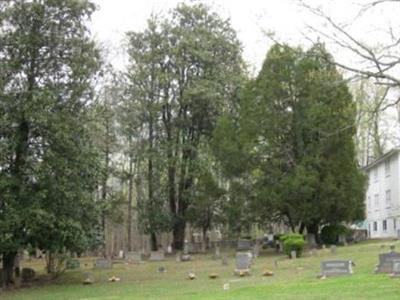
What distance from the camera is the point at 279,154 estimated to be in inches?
1688

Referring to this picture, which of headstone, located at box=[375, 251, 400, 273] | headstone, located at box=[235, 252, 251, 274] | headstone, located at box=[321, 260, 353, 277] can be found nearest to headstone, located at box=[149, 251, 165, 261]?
headstone, located at box=[235, 252, 251, 274]

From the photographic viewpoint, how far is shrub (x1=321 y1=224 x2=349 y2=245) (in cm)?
4325

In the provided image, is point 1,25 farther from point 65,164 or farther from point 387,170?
point 387,170

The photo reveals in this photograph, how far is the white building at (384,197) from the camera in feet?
169

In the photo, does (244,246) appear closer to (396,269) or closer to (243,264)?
(243,264)

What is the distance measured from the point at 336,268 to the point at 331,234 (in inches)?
838

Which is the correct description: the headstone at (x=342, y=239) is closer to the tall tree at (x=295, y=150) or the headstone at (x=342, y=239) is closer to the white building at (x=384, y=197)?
the tall tree at (x=295, y=150)

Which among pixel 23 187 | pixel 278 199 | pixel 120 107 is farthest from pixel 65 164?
pixel 120 107

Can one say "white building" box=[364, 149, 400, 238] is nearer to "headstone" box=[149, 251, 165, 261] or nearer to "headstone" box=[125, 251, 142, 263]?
"headstone" box=[149, 251, 165, 261]

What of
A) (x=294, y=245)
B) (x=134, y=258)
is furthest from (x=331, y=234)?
(x=134, y=258)

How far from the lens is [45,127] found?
29.0 m

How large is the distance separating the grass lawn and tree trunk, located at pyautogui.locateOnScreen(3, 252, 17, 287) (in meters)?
1.14

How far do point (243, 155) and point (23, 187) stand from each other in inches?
698

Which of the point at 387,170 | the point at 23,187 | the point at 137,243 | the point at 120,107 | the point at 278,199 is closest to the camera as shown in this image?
the point at 23,187
